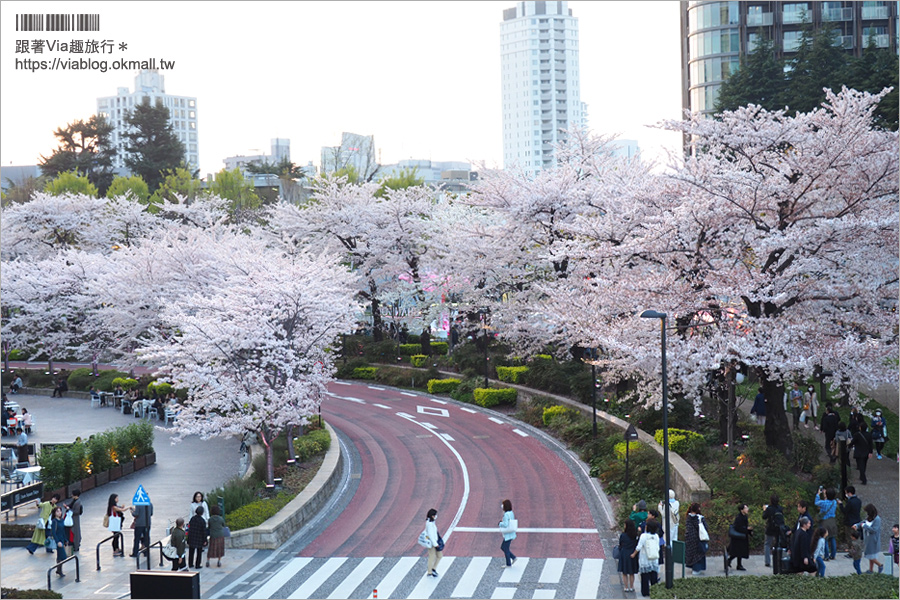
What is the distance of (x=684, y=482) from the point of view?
21.8 metres

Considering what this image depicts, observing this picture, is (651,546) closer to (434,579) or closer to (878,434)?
(434,579)

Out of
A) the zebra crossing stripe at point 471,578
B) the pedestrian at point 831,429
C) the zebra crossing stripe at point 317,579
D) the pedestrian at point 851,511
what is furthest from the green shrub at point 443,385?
the pedestrian at point 851,511

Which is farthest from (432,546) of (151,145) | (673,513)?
(151,145)

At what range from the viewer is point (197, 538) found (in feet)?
63.0

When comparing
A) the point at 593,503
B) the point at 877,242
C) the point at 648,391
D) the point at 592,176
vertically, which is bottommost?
the point at 593,503

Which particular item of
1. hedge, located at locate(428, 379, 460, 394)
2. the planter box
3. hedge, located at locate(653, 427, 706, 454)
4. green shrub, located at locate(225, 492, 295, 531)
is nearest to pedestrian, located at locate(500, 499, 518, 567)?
green shrub, located at locate(225, 492, 295, 531)

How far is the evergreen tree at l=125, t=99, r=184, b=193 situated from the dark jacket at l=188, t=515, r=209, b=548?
248 feet

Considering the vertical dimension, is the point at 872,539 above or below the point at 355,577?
above

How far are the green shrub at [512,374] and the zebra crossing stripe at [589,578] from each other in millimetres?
20057

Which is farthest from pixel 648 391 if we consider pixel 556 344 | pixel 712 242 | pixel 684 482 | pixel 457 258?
pixel 457 258

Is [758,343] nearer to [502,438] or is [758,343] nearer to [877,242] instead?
[877,242]

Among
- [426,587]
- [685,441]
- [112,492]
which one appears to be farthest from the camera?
[112,492]

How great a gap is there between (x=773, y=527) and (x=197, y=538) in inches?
506

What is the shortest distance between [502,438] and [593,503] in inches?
342
